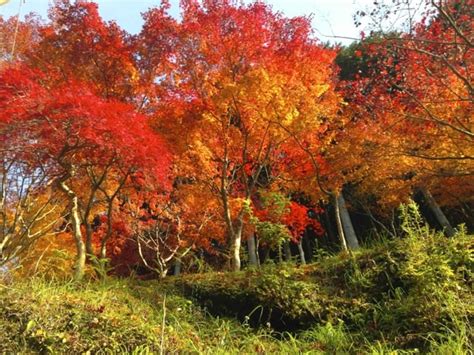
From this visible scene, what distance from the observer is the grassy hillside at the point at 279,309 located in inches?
183

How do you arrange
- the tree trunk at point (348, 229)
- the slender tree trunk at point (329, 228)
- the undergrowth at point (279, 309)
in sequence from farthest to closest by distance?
the slender tree trunk at point (329, 228) → the tree trunk at point (348, 229) → the undergrowth at point (279, 309)

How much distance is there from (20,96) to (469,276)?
8828mm

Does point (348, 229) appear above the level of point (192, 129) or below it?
below

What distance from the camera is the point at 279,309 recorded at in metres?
6.35

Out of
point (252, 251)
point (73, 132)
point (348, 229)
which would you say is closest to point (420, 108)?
point (73, 132)

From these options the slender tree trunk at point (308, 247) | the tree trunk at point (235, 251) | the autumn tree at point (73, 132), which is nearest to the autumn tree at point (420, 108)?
the tree trunk at point (235, 251)

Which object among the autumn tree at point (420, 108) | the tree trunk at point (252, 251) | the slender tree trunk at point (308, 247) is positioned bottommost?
the slender tree trunk at point (308, 247)

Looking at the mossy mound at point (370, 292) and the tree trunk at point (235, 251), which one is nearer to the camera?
the mossy mound at point (370, 292)

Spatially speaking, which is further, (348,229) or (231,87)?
(348,229)

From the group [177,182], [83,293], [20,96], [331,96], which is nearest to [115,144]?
[20,96]

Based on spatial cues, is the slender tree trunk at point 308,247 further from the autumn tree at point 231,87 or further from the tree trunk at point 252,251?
the autumn tree at point 231,87

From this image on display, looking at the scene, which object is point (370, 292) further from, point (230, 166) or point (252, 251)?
point (252, 251)

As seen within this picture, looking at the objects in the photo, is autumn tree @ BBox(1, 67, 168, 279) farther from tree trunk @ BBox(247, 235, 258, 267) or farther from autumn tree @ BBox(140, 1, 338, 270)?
tree trunk @ BBox(247, 235, 258, 267)

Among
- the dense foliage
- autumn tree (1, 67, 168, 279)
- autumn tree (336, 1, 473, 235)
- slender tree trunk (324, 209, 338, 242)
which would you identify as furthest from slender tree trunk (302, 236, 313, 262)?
autumn tree (1, 67, 168, 279)
